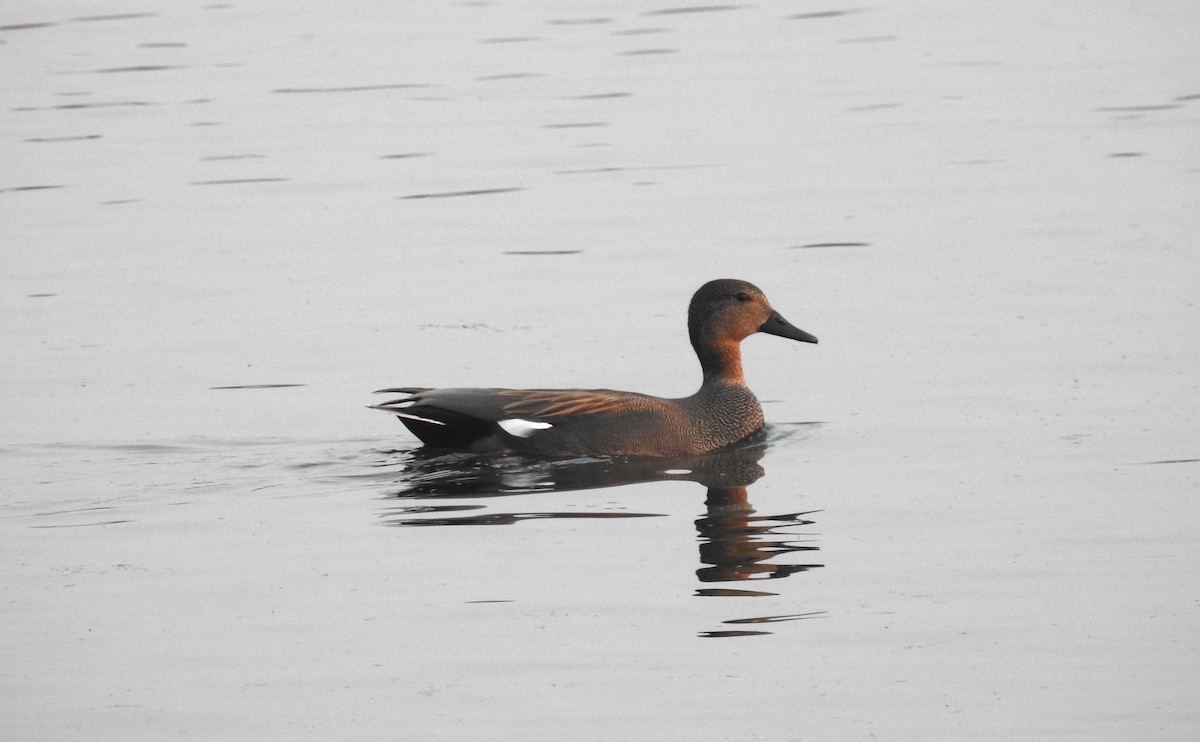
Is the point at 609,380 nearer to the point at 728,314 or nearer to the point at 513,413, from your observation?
the point at 728,314

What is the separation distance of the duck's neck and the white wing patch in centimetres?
130

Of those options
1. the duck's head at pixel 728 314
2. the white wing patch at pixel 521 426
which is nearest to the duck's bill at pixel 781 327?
the duck's head at pixel 728 314

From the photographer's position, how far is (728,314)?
1127cm

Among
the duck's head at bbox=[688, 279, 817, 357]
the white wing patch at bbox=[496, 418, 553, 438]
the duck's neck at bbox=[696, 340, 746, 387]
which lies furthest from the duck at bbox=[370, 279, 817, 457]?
the duck's head at bbox=[688, 279, 817, 357]

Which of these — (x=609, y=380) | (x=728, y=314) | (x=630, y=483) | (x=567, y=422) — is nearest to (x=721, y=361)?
(x=728, y=314)

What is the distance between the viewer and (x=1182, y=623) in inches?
282

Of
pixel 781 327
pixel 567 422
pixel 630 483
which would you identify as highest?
pixel 781 327

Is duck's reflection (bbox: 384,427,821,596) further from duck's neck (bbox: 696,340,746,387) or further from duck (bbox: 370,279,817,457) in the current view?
duck's neck (bbox: 696,340,746,387)

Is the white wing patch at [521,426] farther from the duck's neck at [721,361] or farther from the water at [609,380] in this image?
the duck's neck at [721,361]

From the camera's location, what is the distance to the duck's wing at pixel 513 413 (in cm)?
1027

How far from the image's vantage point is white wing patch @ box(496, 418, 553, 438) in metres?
10.3

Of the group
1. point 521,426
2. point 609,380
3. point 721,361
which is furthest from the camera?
point 609,380

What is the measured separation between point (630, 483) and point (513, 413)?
2.76 ft

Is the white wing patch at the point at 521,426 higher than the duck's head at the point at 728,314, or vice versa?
the duck's head at the point at 728,314
